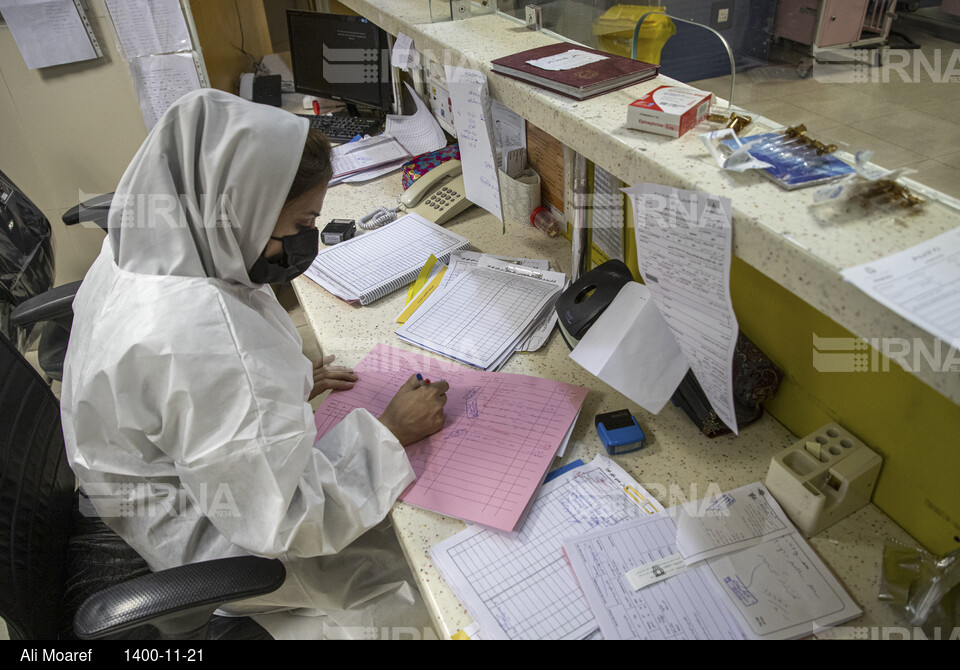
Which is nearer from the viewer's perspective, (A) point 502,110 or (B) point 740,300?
(B) point 740,300

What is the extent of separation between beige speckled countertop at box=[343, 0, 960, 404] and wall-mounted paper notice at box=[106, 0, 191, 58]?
196 cm

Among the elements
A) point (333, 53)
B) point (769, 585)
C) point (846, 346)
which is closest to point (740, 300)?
point (846, 346)

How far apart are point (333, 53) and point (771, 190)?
2.03m

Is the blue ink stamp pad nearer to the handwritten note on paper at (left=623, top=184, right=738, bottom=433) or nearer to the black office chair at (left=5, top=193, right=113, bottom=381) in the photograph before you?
the handwritten note on paper at (left=623, top=184, right=738, bottom=433)

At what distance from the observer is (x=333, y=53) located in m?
2.27

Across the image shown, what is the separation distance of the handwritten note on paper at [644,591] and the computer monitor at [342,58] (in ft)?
6.16

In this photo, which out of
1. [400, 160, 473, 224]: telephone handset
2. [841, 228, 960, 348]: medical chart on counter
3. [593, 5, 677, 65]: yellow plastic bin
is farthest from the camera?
[400, 160, 473, 224]: telephone handset

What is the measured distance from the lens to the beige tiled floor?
2.67 ft

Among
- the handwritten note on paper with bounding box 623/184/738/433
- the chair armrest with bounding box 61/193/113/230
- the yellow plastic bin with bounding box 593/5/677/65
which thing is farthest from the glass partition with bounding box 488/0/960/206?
the chair armrest with bounding box 61/193/113/230

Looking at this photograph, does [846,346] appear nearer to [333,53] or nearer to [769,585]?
[769,585]

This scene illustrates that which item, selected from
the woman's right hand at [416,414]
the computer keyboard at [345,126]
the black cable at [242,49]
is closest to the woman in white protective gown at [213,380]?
the woman's right hand at [416,414]

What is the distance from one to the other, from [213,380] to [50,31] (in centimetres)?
218

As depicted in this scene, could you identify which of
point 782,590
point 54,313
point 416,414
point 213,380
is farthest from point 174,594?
point 54,313

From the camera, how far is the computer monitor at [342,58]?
2.17 meters
